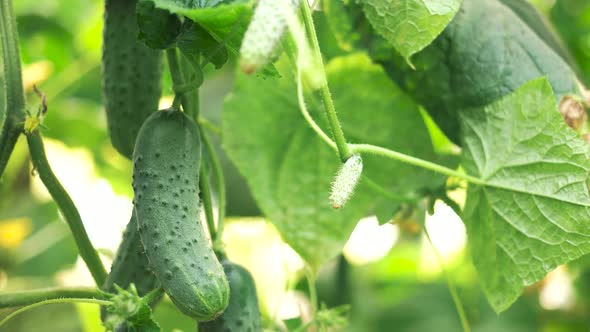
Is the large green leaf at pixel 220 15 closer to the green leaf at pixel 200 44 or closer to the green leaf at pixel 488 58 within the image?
the green leaf at pixel 200 44

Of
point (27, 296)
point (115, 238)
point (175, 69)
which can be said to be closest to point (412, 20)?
point (175, 69)

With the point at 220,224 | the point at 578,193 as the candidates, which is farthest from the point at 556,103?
the point at 220,224

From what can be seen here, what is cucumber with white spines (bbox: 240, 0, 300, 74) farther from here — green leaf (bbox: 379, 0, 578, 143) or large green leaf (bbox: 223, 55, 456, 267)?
large green leaf (bbox: 223, 55, 456, 267)

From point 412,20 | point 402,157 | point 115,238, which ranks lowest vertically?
point 115,238

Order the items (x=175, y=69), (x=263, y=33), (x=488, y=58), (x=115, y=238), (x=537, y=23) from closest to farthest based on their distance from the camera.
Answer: (x=263, y=33) < (x=175, y=69) < (x=488, y=58) < (x=537, y=23) < (x=115, y=238)

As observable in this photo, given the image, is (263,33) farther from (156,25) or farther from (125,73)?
(125,73)

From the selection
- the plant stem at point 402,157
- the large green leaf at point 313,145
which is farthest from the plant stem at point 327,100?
the large green leaf at point 313,145
